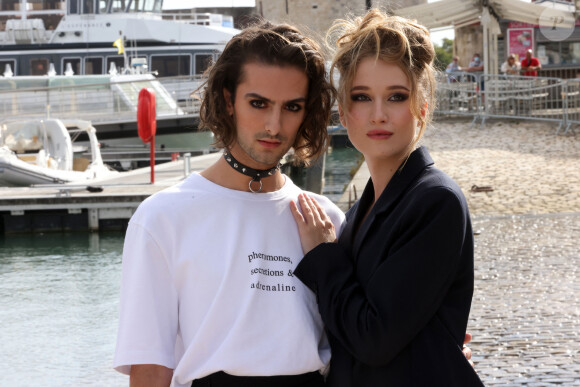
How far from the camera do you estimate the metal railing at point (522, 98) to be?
60.4 feet

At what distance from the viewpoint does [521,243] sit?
32.1 ft

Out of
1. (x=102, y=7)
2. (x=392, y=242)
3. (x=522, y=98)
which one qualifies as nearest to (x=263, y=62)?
(x=392, y=242)

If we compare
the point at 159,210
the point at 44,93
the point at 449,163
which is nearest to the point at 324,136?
the point at 159,210

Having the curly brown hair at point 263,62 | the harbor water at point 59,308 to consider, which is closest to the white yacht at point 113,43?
the harbor water at point 59,308

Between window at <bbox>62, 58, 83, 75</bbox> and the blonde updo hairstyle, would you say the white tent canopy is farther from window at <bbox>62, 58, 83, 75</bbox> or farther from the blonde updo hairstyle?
the blonde updo hairstyle

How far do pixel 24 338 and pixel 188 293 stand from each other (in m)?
7.49

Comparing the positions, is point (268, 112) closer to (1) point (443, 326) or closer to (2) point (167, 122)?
(1) point (443, 326)

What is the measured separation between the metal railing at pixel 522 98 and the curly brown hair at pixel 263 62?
1608 cm

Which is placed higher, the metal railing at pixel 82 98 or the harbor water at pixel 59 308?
the metal railing at pixel 82 98

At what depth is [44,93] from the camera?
27844 mm

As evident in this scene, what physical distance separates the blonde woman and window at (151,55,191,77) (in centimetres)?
3299

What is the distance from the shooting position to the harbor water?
8.00 metres

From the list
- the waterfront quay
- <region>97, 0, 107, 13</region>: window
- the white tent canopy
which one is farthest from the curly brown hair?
<region>97, 0, 107, 13</region>: window

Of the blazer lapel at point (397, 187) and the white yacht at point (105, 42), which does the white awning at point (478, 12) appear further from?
the blazer lapel at point (397, 187)
